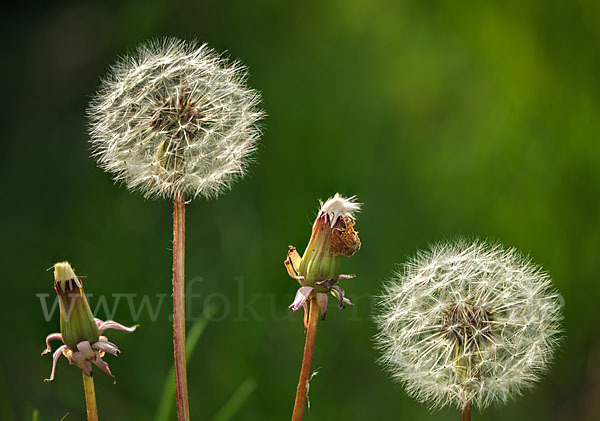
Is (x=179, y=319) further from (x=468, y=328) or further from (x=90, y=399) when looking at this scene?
(x=468, y=328)

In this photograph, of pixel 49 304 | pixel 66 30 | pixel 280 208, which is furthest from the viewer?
pixel 66 30

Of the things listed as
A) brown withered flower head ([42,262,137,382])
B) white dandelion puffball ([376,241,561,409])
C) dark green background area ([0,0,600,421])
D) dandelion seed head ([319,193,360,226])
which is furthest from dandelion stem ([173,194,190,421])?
dark green background area ([0,0,600,421])

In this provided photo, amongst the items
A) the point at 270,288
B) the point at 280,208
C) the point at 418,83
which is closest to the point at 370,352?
the point at 270,288

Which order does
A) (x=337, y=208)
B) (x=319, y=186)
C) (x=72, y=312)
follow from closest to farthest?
1. (x=72, y=312)
2. (x=337, y=208)
3. (x=319, y=186)

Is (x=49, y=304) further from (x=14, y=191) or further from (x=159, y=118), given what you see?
(x=159, y=118)

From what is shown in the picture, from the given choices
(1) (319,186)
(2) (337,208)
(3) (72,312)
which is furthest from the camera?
(1) (319,186)

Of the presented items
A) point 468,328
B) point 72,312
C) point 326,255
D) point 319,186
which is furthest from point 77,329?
point 319,186
